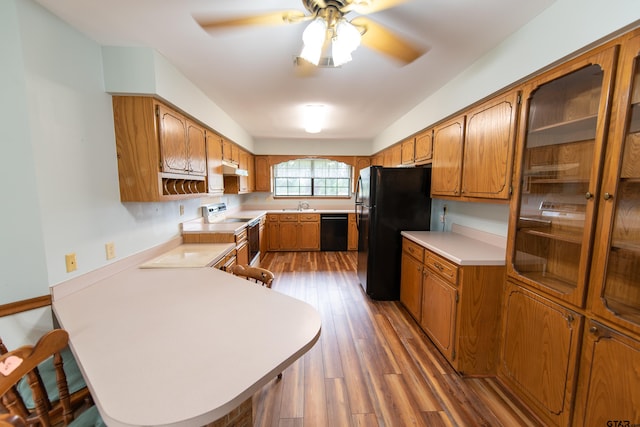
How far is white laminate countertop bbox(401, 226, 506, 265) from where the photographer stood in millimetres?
1864

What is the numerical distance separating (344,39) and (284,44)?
759mm

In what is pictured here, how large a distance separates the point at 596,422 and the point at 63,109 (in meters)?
3.33

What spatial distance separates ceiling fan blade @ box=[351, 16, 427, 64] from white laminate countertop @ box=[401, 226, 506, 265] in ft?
4.72

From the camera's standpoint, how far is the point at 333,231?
5469 millimetres

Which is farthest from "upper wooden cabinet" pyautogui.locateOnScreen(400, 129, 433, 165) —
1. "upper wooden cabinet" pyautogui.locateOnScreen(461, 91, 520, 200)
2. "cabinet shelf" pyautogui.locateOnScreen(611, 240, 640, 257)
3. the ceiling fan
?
"cabinet shelf" pyautogui.locateOnScreen(611, 240, 640, 257)

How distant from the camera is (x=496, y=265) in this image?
1.86m

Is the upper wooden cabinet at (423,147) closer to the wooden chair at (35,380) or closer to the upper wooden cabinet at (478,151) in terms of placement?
the upper wooden cabinet at (478,151)

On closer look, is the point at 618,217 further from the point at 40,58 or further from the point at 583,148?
the point at 40,58

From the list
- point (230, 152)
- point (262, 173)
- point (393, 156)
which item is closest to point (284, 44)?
point (230, 152)

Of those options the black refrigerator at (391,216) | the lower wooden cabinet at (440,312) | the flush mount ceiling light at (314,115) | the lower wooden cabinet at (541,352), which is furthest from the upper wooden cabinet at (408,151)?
the lower wooden cabinet at (541,352)

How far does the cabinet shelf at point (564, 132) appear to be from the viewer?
4.47 feet

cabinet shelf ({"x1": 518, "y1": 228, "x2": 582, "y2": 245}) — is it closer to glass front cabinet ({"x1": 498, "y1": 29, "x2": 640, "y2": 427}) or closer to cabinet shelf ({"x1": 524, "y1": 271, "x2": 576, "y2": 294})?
glass front cabinet ({"x1": 498, "y1": 29, "x2": 640, "y2": 427})

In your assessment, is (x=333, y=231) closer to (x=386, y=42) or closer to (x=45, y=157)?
(x=386, y=42)

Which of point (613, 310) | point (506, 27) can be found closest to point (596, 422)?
point (613, 310)
